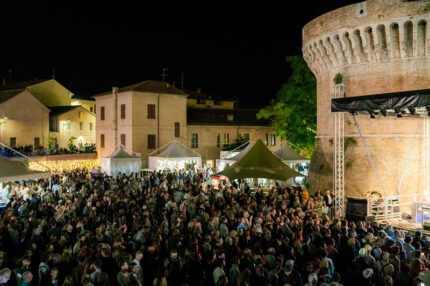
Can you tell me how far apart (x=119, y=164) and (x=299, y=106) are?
534 inches

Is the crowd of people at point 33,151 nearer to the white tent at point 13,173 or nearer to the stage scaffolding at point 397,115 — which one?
the white tent at point 13,173

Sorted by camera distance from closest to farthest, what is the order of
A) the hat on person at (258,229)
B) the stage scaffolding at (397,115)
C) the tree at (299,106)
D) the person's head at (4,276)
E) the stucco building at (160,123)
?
1. the person's head at (4,276)
2. the hat on person at (258,229)
3. the stage scaffolding at (397,115)
4. the tree at (299,106)
5. the stucco building at (160,123)

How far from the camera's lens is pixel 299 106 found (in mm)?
27094

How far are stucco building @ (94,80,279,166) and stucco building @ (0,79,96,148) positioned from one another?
244 inches

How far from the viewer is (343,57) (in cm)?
1756

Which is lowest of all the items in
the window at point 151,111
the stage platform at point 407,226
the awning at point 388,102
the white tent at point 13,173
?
the stage platform at point 407,226

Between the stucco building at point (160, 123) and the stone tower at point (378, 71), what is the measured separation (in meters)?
17.2

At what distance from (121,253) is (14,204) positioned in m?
6.90

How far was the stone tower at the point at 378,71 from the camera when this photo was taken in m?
15.4

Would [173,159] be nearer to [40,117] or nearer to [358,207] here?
[358,207]

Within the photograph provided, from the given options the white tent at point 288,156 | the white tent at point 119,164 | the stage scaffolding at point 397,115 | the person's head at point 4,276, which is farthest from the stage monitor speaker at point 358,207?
the white tent at point 119,164

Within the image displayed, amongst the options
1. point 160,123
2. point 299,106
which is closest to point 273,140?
point 299,106

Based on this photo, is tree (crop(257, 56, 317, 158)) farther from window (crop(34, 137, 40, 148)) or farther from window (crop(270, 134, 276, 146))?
window (crop(34, 137, 40, 148))

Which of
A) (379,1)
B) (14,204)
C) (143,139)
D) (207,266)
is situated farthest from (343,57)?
(143,139)
